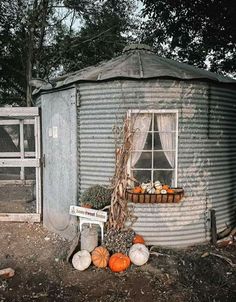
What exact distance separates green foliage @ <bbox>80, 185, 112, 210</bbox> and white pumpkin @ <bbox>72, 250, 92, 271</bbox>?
1021mm

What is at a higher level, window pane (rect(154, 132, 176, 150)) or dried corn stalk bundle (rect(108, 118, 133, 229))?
window pane (rect(154, 132, 176, 150))

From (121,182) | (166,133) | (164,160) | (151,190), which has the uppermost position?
(166,133)

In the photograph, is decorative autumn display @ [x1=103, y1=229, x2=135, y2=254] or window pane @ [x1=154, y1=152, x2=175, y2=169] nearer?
decorative autumn display @ [x1=103, y1=229, x2=135, y2=254]

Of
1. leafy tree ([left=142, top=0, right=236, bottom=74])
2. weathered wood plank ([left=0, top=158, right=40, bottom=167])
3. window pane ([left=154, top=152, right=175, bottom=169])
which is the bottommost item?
weathered wood plank ([left=0, top=158, right=40, bottom=167])

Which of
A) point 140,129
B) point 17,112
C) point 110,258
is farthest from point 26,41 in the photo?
point 110,258

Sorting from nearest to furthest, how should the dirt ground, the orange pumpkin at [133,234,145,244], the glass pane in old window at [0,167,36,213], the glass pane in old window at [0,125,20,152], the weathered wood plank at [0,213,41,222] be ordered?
the dirt ground
the orange pumpkin at [133,234,145,244]
the weathered wood plank at [0,213,41,222]
the glass pane in old window at [0,167,36,213]
the glass pane in old window at [0,125,20,152]

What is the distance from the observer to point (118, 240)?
605 centimetres

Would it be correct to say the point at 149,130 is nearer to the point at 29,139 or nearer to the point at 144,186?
the point at 144,186

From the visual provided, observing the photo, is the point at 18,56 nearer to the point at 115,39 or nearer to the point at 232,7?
the point at 115,39

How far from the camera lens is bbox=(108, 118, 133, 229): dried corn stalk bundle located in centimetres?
623

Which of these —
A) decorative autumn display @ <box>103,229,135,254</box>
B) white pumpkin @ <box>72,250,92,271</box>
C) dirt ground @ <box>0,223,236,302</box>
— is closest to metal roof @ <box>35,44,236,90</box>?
decorative autumn display @ <box>103,229,135,254</box>

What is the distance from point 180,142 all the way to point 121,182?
4.69 feet

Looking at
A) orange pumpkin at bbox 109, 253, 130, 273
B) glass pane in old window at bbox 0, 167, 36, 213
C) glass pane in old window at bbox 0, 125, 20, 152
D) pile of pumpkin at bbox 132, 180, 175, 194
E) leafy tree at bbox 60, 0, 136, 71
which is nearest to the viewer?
orange pumpkin at bbox 109, 253, 130, 273

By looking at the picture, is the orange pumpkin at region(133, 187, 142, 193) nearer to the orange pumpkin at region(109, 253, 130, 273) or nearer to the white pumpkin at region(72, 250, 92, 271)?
the orange pumpkin at region(109, 253, 130, 273)
